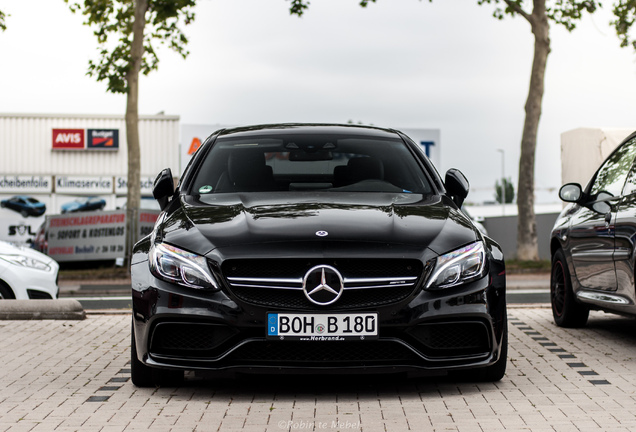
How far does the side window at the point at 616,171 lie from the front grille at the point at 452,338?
2849 mm

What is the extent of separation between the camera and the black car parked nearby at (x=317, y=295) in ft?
17.0

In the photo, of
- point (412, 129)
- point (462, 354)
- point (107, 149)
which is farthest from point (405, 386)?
point (107, 149)

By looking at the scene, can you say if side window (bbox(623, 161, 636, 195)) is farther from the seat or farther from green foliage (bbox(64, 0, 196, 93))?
green foliage (bbox(64, 0, 196, 93))

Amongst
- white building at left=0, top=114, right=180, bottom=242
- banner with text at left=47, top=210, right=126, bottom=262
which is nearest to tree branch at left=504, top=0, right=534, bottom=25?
banner with text at left=47, top=210, right=126, bottom=262

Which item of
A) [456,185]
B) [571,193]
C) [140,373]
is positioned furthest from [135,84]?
[140,373]

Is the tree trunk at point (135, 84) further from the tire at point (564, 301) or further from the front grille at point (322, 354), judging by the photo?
the front grille at point (322, 354)

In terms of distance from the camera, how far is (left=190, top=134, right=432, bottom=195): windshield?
6.61 metres

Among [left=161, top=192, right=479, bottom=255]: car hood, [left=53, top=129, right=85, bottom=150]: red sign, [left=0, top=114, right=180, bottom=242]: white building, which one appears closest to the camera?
[left=161, top=192, right=479, bottom=255]: car hood

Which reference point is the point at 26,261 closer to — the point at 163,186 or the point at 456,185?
the point at 163,186

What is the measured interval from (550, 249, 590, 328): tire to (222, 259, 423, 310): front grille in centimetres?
387

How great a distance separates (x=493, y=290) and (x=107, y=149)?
3329cm

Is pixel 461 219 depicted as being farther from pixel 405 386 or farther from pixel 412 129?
pixel 412 129

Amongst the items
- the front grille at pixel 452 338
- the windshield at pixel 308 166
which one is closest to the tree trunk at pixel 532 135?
the windshield at pixel 308 166

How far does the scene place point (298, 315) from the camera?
17.0 ft
